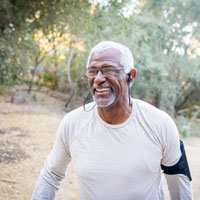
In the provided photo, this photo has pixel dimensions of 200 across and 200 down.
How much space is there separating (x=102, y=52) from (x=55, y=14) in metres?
4.53

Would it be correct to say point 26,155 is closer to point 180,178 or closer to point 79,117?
point 79,117

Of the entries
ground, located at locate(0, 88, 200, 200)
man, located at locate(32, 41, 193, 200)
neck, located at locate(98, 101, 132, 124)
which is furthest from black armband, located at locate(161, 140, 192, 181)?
ground, located at locate(0, 88, 200, 200)

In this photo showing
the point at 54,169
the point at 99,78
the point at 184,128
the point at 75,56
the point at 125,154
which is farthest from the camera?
the point at 75,56

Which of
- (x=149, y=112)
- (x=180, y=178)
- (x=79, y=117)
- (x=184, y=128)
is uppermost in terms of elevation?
(x=149, y=112)

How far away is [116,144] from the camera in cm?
151

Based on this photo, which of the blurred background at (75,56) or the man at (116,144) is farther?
the blurred background at (75,56)

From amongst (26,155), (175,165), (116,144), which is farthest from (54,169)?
(26,155)

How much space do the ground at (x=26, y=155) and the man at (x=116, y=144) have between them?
8.18 feet

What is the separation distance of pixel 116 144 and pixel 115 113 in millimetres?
218

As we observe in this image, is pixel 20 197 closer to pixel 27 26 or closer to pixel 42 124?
pixel 27 26

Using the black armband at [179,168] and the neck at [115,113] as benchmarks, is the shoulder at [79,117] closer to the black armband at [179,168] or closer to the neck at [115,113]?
the neck at [115,113]

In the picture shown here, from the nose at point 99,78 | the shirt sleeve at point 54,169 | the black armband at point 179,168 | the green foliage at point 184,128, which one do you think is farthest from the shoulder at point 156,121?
the green foliage at point 184,128

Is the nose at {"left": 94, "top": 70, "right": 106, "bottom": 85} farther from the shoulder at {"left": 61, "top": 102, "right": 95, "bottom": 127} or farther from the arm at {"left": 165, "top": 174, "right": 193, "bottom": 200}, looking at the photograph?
the arm at {"left": 165, "top": 174, "right": 193, "bottom": 200}

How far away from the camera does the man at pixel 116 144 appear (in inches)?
58.4
